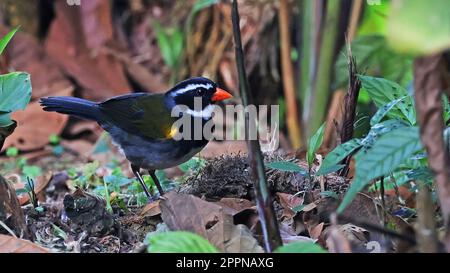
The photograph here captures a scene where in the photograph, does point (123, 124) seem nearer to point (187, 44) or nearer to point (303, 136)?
point (303, 136)

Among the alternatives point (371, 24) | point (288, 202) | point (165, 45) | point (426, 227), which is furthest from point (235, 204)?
point (165, 45)

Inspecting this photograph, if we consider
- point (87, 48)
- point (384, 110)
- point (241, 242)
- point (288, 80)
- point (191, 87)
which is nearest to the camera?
point (241, 242)

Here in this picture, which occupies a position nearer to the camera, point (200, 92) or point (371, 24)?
point (200, 92)

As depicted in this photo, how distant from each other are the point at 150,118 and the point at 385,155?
195 centimetres

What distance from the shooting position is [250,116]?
2434 mm

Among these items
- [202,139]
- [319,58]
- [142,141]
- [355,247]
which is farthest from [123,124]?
[319,58]

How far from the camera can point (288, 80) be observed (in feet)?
21.0

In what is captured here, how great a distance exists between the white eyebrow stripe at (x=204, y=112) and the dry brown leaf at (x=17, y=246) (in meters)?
1.55

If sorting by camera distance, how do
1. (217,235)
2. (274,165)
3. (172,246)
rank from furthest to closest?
(274,165) → (217,235) → (172,246)

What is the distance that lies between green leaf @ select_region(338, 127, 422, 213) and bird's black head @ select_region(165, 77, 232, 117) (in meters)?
1.93

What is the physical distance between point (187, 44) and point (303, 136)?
147 centimetres

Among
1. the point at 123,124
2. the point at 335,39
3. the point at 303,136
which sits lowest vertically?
the point at 303,136

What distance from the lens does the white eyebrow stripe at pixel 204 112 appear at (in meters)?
4.04

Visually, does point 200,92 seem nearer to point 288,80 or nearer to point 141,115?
point 141,115
